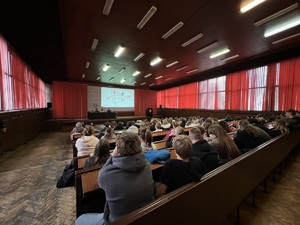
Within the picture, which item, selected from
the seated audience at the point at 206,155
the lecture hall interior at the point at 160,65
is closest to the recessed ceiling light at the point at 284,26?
the lecture hall interior at the point at 160,65

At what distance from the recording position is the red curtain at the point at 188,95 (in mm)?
11008

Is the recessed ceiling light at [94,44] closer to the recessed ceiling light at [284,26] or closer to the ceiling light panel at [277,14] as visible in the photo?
the ceiling light panel at [277,14]

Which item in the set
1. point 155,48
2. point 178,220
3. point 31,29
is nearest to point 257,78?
point 155,48

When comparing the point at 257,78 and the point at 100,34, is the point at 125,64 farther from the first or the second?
the point at 257,78

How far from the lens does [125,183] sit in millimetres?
→ 941

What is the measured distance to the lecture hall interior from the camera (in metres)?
1.41

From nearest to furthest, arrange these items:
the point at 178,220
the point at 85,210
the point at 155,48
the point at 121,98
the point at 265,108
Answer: the point at 178,220 → the point at 85,210 → the point at 155,48 → the point at 265,108 → the point at 121,98

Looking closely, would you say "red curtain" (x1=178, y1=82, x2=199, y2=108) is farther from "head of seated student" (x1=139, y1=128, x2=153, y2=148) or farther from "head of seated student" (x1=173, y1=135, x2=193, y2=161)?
"head of seated student" (x1=173, y1=135, x2=193, y2=161)

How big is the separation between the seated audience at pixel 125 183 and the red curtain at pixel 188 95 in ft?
34.6

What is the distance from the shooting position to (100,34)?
4.20m

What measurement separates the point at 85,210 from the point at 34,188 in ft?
5.75

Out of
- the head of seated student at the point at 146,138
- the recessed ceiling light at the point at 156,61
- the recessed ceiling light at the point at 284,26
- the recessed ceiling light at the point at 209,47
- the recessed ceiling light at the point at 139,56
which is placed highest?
the recessed ceiling light at the point at 284,26

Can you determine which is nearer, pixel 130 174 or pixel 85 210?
pixel 130 174

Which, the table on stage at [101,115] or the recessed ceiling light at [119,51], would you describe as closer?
the recessed ceiling light at [119,51]
